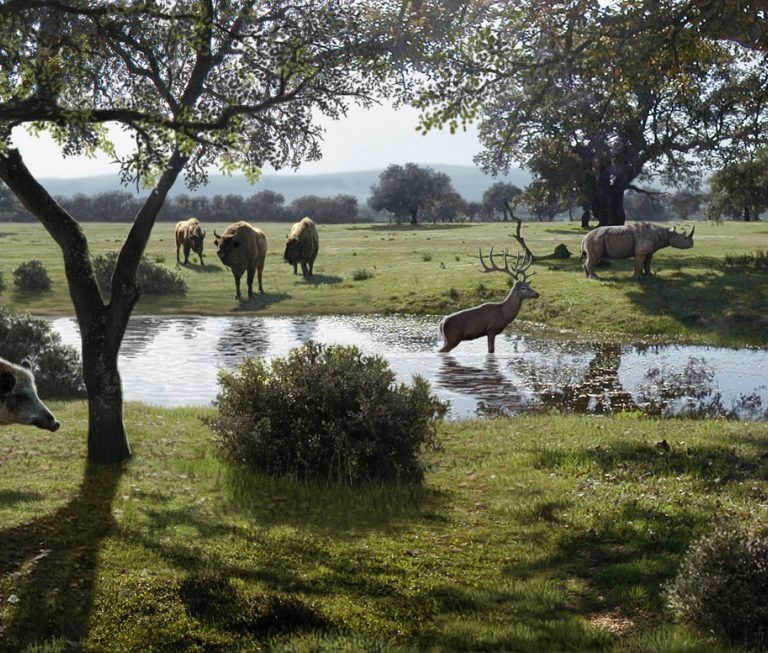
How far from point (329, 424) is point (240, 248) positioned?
1049 inches

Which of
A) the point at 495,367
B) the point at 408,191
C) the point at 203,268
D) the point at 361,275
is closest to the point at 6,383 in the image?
the point at 495,367

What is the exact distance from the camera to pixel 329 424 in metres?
11.4

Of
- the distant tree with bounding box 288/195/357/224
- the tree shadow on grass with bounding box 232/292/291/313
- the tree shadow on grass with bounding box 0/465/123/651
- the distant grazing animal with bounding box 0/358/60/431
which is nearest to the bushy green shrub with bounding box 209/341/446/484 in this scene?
the tree shadow on grass with bounding box 0/465/123/651

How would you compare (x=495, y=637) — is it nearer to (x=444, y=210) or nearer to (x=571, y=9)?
(x=571, y=9)

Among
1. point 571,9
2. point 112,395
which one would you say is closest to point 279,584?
point 112,395

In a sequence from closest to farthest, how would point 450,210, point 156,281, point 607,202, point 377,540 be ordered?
point 377,540, point 156,281, point 607,202, point 450,210

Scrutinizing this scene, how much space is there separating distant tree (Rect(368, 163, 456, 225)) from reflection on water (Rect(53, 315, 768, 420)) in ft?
340

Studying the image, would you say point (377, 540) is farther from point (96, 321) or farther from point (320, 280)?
point (320, 280)

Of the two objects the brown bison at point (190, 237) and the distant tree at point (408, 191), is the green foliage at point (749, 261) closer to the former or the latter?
the brown bison at point (190, 237)

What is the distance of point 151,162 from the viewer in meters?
11.7

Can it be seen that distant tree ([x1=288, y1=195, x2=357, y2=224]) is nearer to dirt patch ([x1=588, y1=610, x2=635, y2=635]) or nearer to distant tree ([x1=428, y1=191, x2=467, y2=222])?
distant tree ([x1=428, y1=191, x2=467, y2=222])

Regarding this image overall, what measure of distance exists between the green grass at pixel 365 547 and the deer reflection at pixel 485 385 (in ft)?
14.4

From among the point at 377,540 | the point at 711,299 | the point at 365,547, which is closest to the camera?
the point at 365,547

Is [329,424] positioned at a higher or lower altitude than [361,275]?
lower
